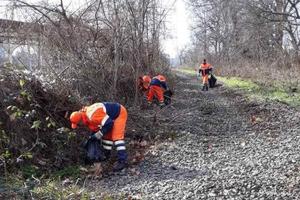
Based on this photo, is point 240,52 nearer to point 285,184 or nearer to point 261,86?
point 261,86

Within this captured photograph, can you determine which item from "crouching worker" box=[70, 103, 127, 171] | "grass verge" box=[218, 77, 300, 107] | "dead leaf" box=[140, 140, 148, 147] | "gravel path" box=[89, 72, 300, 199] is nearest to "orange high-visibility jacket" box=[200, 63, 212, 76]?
"grass verge" box=[218, 77, 300, 107]

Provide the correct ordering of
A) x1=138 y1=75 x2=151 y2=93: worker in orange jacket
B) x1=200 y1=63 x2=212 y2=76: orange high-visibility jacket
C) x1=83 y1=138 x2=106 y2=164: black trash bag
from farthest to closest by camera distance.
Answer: x1=200 y1=63 x2=212 y2=76: orange high-visibility jacket → x1=138 y1=75 x2=151 y2=93: worker in orange jacket → x1=83 y1=138 x2=106 y2=164: black trash bag

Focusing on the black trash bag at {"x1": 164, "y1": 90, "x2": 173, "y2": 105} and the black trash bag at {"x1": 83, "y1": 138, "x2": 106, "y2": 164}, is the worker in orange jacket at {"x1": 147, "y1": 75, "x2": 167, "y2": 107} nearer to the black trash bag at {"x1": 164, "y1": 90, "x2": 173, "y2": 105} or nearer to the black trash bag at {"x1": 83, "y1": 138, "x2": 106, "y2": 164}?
the black trash bag at {"x1": 164, "y1": 90, "x2": 173, "y2": 105}

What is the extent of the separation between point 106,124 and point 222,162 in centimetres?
227

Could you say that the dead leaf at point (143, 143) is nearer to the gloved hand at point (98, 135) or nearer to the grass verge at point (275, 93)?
the gloved hand at point (98, 135)

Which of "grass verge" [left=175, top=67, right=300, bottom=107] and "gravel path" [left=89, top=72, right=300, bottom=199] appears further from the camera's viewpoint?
"grass verge" [left=175, top=67, right=300, bottom=107]

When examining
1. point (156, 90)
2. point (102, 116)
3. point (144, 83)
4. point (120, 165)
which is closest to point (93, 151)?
point (120, 165)

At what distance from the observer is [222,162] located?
7.55m

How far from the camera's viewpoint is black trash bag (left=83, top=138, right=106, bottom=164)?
7988 mm

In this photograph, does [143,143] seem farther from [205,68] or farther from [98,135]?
[205,68]

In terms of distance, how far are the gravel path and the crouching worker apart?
1.66 ft

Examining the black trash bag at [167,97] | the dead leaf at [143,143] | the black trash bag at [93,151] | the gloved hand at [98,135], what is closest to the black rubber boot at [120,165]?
the black trash bag at [93,151]

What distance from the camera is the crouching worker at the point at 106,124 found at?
7.75 meters

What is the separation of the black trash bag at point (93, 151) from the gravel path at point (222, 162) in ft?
2.55
